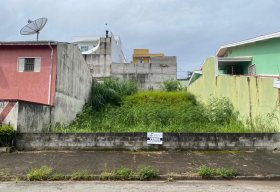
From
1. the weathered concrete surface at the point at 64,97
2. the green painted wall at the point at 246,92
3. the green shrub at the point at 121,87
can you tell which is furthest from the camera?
the green shrub at the point at 121,87

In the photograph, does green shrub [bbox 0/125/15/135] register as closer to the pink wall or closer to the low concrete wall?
the low concrete wall

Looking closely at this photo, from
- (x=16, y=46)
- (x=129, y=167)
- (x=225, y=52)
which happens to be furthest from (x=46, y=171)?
(x=225, y=52)

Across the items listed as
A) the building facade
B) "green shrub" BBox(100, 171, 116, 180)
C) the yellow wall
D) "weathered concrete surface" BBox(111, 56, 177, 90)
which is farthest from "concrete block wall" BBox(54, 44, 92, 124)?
the yellow wall

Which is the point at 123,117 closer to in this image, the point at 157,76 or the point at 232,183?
the point at 232,183

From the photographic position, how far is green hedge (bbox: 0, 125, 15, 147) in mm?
11125

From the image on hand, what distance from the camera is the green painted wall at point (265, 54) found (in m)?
17.2

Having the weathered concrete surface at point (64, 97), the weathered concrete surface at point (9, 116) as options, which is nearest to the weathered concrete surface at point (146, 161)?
the weathered concrete surface at point (9, 116)

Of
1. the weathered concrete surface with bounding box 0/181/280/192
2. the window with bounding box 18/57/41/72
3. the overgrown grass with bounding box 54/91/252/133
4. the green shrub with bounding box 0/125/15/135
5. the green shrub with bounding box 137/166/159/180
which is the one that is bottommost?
the weathered concrete surface with bounding box 0/181/280/192

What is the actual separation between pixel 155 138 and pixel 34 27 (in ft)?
33.3

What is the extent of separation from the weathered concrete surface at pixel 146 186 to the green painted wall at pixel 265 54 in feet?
34.1

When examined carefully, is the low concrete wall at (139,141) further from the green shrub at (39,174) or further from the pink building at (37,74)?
the pink building at (37,74)

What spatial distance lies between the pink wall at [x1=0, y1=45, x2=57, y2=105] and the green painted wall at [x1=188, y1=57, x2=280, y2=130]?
8767mm

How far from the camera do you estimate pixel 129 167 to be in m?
9.23

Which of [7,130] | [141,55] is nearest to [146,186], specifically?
[7,130]
